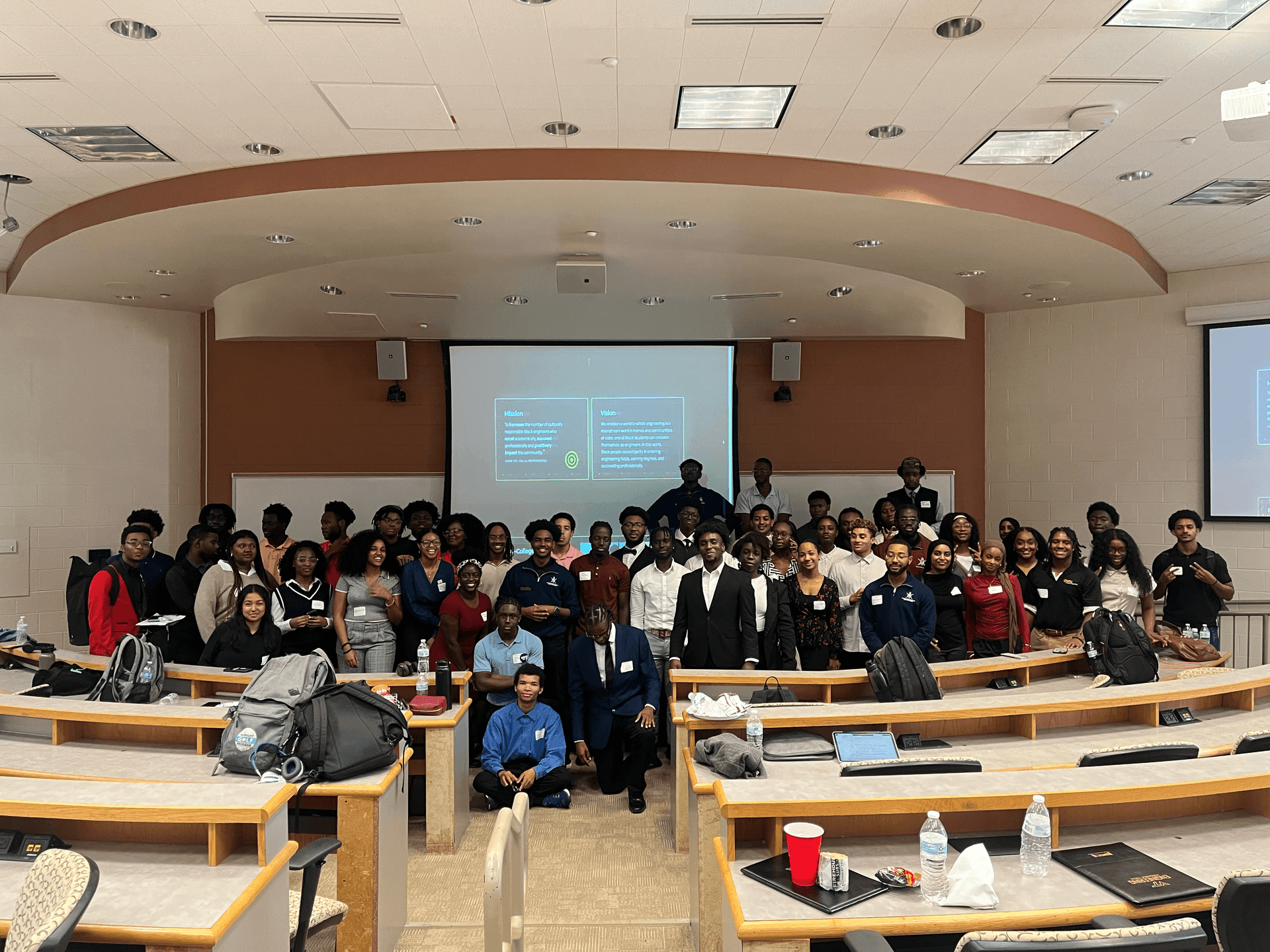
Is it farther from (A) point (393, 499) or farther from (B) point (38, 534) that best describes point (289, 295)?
(B) point (38, 534)

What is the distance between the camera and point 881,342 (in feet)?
31.5

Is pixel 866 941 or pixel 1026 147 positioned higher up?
pixel 1026 147

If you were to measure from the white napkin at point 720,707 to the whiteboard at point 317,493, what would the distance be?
593cm

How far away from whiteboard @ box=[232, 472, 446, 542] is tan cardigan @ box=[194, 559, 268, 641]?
12.1 ft

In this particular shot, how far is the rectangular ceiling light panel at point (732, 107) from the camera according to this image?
4.47 metres

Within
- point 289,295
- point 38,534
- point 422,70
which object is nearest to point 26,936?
point 422,70

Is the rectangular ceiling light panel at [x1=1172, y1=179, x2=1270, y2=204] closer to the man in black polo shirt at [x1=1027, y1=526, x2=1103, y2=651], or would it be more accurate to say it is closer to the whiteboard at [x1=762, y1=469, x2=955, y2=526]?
the man in black polo shirt at [x1=1027, y1=526, x2=1103, y2=651]

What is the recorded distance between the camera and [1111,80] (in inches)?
172

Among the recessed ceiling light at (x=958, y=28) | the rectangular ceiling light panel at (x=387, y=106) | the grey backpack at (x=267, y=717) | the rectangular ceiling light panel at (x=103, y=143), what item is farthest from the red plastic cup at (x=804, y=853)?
the rectangular ceiling light panel at (x=103, y=143)

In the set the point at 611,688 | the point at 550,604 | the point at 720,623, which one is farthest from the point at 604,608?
the point at 720,623

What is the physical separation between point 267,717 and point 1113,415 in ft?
26.3

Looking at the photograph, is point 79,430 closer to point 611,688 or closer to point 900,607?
point 611,688

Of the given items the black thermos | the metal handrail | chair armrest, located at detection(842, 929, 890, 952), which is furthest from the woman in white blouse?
the metal handrail

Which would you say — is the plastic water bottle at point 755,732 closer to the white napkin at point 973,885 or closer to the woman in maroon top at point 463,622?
the white napkin at point 973,885
